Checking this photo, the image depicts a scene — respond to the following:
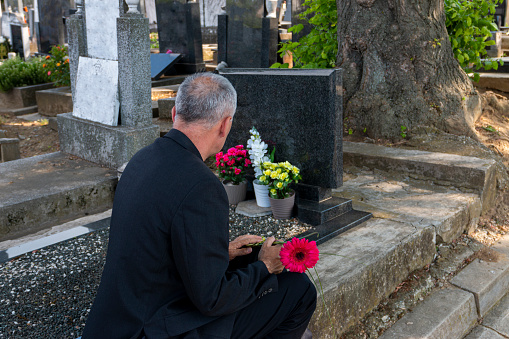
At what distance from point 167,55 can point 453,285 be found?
8.29 m

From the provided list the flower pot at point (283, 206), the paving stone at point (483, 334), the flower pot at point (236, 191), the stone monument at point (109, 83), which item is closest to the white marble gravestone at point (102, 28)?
the stone monument at point (109, 83)

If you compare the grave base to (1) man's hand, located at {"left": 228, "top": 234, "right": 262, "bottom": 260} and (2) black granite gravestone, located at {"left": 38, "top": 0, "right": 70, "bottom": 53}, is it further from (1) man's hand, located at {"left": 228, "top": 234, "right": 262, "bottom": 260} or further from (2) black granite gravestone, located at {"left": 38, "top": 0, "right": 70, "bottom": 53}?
(2) black granite gravestone, located at {"left": 38, "top": 0, "right": 70, "bottom": 53}

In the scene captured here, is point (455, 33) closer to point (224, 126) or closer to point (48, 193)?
point (48, 193)

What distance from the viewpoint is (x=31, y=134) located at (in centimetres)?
773

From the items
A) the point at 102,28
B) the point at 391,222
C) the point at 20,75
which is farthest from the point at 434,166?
the point at 20,75

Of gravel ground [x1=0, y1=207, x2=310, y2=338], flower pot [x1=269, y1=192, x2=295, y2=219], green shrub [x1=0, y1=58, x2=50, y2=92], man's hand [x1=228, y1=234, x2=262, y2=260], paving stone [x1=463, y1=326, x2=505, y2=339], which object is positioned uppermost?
green shrub [x1=0, y1=58, x2=50, y2=92]

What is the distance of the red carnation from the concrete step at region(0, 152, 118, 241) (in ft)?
8.86

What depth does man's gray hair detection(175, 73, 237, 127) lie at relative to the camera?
1806 mm

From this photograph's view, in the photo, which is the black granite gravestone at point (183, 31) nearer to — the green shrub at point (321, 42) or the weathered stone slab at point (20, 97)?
the weathered stone slab at point (20, 97)

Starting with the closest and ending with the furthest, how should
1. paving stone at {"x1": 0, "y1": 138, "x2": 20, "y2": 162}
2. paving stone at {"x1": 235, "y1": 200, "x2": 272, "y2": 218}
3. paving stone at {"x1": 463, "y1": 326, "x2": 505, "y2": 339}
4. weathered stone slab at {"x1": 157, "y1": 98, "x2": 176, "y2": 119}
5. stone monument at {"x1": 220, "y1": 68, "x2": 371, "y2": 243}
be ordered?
1. paving stone at {"x1": 463, "y1": 326, "x2": 505, "y2": 339}
2. stone monument at {"x1": 220, "y1": 68, "x2": 371, "y2": 243}
3. paving stone at {"x1": 235, "y1": 200, "x2": 272, "y2": 218}
4. paving stone at {"x1": 0, "y1": 138, "x2": 20, "y2": 162}
5. weathered stone slab at {"x1": 157, "y1": 98, "x2": 176, "y2": 119}

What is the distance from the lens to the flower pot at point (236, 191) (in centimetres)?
396

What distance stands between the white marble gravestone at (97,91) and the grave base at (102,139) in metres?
0.09

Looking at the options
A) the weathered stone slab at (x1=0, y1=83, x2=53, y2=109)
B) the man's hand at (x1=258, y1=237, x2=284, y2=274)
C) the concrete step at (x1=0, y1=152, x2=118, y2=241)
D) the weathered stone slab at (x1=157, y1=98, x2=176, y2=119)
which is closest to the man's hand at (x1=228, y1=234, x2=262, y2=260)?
the man's hand at (x1=258, y1=237, x2=284, y2=274)

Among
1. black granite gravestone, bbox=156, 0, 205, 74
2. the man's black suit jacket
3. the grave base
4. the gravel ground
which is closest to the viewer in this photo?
the man's black suit jacket
